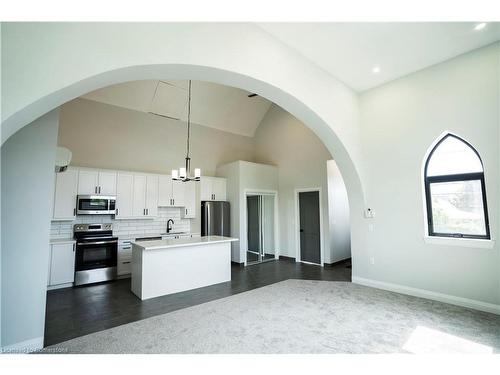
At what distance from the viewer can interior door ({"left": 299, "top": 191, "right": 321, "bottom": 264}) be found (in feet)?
21.2

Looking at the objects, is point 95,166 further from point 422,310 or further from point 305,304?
point 422,310

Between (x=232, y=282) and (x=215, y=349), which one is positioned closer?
(x=215, y=349)

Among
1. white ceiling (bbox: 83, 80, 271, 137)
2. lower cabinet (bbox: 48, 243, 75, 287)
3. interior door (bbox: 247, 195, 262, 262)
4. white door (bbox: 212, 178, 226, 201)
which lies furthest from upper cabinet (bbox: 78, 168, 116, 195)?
interior door (bbox: 247, 195, 262, 262)

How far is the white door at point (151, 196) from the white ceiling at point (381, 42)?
4044 millimetres

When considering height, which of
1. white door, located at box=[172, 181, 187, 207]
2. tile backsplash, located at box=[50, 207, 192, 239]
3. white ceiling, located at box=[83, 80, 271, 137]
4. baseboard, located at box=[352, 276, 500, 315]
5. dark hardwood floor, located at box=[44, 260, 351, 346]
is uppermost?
white ceiling, located at box=[83, 80, 271, 137]

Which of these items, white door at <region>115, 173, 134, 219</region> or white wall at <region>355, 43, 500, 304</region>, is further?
white door at <region>115, 173, 134, 219</region>

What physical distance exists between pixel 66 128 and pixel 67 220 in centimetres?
194

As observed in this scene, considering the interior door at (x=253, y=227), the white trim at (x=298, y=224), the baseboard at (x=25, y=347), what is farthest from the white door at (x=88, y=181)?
the white trim at (x=298, y=224)

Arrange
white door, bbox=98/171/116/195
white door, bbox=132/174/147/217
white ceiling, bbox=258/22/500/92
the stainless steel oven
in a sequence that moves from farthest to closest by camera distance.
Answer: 1. white door, bbox=132/174/147/217
2. white door, bbox=98/171/116/195
3. the stainless steel oven
4. white ceiling, bbox=258/22/500/92

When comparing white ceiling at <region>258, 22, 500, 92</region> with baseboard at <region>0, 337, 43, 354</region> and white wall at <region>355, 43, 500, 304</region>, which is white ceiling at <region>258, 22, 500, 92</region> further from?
baseboard at <region>0, 337, 43, 354</region>

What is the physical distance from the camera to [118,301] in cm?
385

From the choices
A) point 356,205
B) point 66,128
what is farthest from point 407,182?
point 66,128

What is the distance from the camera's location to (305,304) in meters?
3.62

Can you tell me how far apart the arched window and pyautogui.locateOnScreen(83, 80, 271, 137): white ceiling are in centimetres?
499
